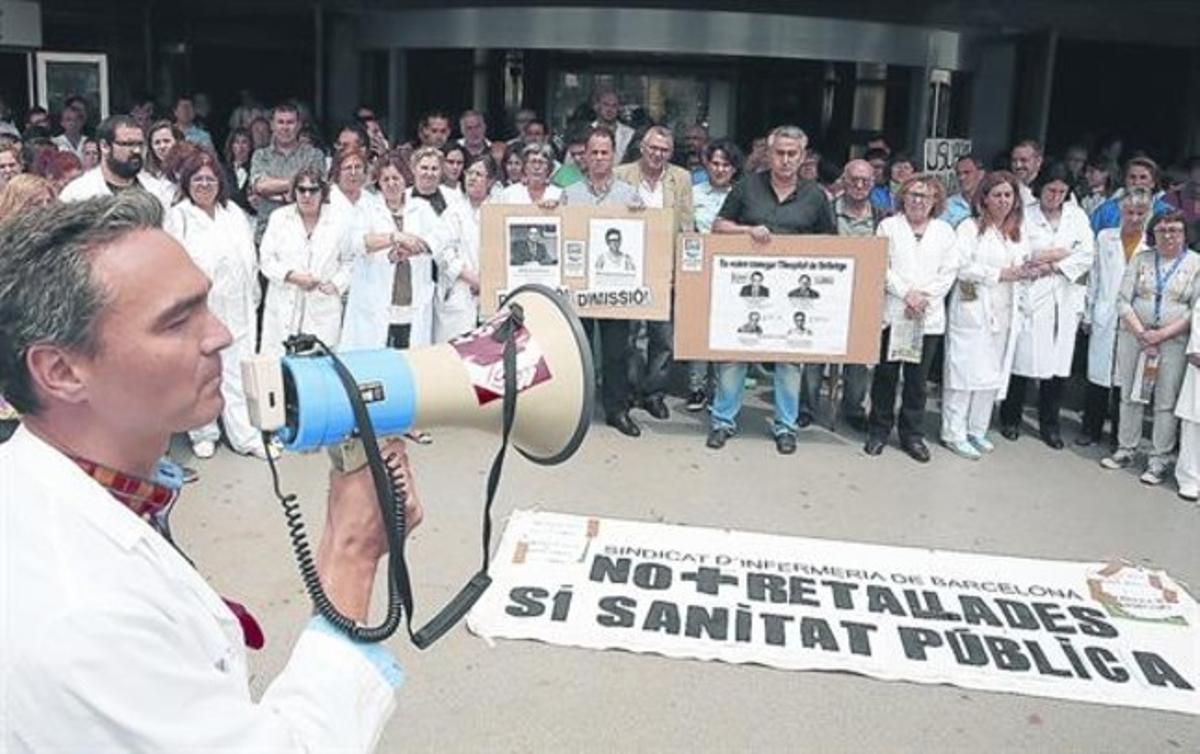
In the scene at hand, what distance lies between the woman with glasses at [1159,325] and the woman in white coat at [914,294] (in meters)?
0.93

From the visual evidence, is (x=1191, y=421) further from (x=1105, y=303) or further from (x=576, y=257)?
(x=576, y=257)

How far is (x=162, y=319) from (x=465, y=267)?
197 inches

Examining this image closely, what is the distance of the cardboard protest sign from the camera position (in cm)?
614

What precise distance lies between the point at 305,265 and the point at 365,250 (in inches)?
14.2

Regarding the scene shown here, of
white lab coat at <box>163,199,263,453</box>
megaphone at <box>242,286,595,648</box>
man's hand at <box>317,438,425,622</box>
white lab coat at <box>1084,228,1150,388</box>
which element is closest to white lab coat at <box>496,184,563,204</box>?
white lab coat at <box>163,199,263,453</box>

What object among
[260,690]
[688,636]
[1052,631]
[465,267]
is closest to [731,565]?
[688,636]

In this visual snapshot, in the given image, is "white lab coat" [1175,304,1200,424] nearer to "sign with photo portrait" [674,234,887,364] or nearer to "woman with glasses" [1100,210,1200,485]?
"woman with glasses" [1100,210,1200,485]

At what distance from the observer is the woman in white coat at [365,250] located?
5.88 m

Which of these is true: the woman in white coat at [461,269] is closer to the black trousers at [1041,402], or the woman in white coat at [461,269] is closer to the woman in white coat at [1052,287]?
the woman in white coat at [1052,287]

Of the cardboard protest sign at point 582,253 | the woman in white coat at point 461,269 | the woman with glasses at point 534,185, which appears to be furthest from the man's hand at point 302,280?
the woman with glasses at point 534,185

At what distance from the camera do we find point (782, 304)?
239 inches

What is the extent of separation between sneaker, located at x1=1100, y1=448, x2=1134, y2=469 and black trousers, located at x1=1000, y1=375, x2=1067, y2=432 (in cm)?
43

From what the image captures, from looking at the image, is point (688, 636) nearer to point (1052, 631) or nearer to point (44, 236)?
point (1052, 631)

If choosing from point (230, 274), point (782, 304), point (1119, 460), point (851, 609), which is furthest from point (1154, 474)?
point (230, 274)
